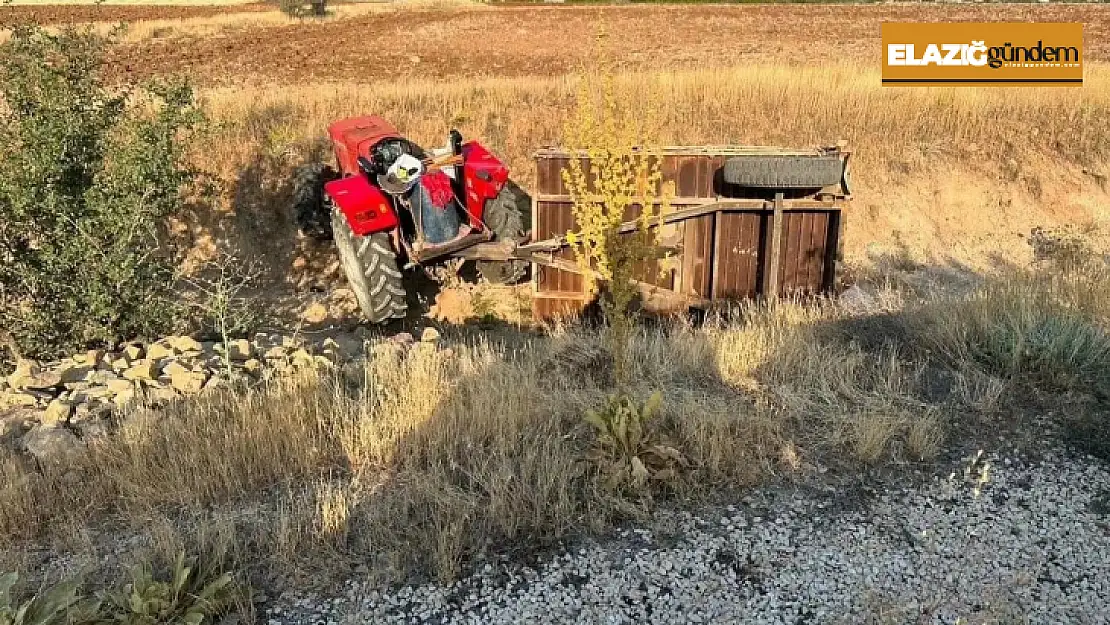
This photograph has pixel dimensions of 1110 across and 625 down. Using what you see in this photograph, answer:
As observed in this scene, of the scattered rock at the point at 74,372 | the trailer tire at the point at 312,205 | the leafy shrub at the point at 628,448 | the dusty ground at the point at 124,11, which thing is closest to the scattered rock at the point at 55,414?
the scattered rock at the point at 74,372

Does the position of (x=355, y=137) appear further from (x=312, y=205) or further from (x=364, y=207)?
(x=364, y=207)

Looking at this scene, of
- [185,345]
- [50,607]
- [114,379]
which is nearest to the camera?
[50,607]

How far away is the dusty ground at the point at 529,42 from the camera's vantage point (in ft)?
63.0

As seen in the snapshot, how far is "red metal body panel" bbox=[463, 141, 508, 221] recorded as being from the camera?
26.2ft

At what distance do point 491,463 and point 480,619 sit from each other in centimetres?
99

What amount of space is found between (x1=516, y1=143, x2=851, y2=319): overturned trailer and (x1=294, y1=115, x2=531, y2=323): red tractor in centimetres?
51

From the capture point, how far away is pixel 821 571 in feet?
10.7

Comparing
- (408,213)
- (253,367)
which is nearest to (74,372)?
(253,367)

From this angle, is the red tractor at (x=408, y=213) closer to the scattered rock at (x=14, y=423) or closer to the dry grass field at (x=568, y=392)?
the dry grass field at (x=568, y=392)

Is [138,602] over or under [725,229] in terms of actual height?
under

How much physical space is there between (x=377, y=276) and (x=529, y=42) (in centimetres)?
1908

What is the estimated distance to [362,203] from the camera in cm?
729

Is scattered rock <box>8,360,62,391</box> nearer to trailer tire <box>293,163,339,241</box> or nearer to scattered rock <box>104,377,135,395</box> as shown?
scattered rock <box>104,377,135,395</box>

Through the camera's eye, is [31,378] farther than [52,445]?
Yes
